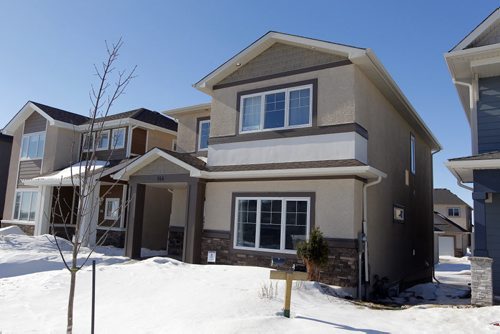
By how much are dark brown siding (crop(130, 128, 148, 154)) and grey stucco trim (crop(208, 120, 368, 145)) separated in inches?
297

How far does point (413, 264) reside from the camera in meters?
15.8

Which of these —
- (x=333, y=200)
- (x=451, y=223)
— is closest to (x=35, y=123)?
(x=333, y=200)

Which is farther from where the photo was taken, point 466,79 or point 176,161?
point 176,161

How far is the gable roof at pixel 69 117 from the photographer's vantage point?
20.1 metres

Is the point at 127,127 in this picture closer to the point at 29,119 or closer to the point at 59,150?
the point at 59,150

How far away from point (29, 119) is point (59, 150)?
318 centimetres

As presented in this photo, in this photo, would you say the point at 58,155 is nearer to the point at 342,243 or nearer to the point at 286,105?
the point at 286,105

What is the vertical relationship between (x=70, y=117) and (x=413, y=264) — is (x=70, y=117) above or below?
above

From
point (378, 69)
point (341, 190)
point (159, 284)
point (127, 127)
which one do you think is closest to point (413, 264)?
point (341, 190)

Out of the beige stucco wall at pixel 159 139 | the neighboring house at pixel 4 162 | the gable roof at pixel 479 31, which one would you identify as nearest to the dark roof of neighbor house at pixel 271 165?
the gable roof at pixel 479 31

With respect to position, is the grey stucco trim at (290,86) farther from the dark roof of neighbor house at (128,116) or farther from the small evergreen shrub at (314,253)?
the dark roof of neighbor house at (128,116)

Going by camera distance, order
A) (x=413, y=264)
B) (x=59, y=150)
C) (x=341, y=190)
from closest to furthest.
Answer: (x=341, y=190) → (x=413, y=264) → (x=59, y=150)

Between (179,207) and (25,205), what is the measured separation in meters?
10.8

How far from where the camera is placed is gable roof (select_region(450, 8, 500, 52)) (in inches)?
399
